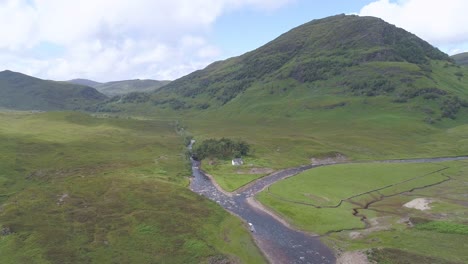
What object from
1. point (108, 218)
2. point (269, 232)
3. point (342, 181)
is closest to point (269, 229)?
point (269, 232)

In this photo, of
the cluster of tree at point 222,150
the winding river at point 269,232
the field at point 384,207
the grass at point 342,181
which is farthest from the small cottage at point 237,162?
the field at point 384,207

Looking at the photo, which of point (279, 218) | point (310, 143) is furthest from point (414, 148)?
point (279, 218)

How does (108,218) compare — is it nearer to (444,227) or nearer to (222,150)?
(444,227)

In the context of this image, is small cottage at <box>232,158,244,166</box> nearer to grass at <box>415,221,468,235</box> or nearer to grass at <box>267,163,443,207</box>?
grass at <box>267,163,443,207</box>

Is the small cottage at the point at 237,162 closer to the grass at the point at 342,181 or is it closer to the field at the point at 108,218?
the field at the point at 108,218

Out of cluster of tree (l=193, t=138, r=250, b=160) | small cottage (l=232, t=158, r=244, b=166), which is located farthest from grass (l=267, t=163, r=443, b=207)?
cluster of tree (l=193, t=138, r=250, b=160)
